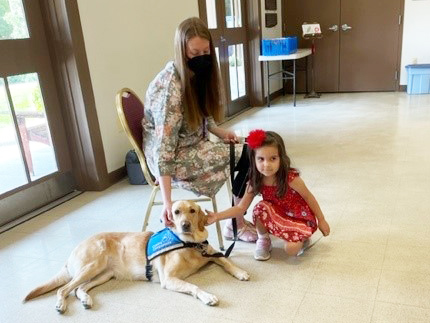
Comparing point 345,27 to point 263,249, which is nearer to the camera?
point 263,249

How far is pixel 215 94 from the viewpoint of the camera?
6.18ft

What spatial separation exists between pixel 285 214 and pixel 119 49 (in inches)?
76.0

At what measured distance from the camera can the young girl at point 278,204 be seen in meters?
1.78

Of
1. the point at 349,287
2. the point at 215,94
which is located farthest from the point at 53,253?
the point at 349,287

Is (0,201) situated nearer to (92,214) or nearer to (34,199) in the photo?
(34,199)

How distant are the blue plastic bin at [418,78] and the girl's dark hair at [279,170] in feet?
14.8

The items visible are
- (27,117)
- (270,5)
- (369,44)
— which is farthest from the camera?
(369,44)

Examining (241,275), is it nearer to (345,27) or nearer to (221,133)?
(221,133)

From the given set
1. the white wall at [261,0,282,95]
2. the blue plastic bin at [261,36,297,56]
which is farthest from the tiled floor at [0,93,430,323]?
the white wall at [261,0,282,95]

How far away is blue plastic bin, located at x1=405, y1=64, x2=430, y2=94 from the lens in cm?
545

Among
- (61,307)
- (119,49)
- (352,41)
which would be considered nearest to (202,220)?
(61,307)

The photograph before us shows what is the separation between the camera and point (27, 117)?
2.63m

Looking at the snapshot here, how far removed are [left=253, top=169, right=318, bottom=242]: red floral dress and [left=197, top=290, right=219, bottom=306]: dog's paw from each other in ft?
1.50

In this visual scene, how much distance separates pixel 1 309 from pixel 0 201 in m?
0.98
